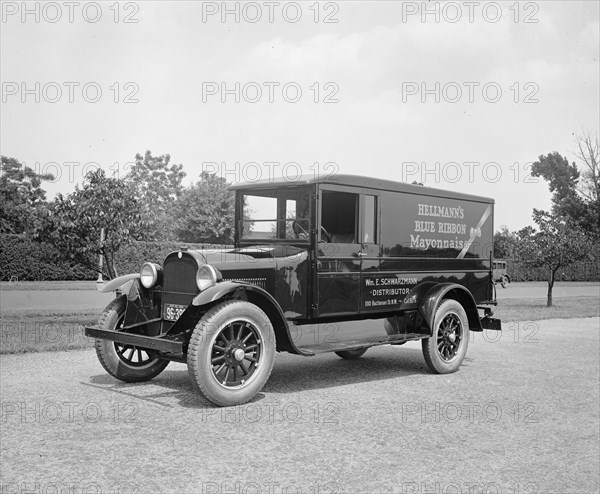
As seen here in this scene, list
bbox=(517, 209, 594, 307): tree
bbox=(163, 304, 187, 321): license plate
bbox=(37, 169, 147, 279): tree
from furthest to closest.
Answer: bbox=(517, 209, 594, 307): tree < bbox=(37, 169, 147, 279): tree < bbox=(163, 304, 187, 321): license plate

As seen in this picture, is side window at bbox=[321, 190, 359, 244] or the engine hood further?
side window at bbox=[321, 190, 359, 244]

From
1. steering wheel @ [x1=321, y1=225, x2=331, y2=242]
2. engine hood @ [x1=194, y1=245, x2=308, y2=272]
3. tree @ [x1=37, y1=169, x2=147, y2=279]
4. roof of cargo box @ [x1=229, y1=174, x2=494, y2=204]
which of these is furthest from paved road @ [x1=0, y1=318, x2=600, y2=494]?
tree @ [x1=37, y1=169, x2=147, y2=279]

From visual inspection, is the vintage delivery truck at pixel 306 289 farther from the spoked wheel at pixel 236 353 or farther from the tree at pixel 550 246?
the tree at pixel 550 246

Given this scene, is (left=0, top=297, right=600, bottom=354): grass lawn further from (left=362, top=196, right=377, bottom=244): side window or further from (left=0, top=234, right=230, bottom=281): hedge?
(left=0, top=234, right=230, bottom=281): hedge

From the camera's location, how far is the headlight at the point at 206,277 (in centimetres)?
663

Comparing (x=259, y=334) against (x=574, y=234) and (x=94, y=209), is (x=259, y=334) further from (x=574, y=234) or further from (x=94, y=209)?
(x=574, y=234)

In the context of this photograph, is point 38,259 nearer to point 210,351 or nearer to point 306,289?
point 306,289

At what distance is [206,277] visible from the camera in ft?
21.9

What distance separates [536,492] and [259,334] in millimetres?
3016

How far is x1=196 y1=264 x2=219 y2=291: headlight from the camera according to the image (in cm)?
663

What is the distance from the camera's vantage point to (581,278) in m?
42.7

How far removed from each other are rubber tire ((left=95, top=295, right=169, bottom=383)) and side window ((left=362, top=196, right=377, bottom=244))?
8.88 ft

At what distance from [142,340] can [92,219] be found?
5.96m

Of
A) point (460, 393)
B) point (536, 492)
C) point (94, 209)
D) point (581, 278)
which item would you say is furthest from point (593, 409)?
point (581, 278)
